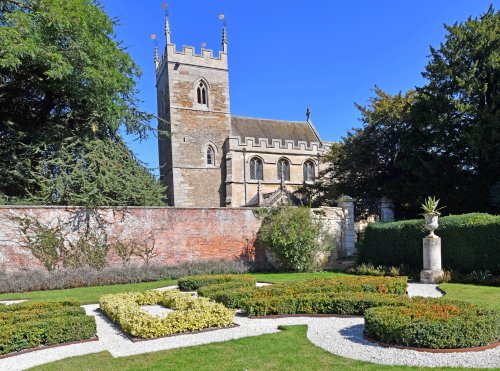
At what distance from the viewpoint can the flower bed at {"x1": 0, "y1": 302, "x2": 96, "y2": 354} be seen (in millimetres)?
6922

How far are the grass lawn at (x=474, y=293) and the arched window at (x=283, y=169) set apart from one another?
23771 millimetres

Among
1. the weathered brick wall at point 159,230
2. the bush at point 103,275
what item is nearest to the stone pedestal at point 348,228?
the weathered brick wall at point 159,230

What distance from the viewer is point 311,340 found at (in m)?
6.97

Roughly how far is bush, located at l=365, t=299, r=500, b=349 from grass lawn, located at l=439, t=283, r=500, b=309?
10.1 ft

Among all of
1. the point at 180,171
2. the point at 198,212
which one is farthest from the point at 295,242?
the point at 180,171

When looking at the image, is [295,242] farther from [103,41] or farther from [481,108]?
[103,41]

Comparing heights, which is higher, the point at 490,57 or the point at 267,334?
the point at 490,57

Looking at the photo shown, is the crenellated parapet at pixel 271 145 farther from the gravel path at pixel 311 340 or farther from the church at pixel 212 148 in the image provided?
the gravel path at pixel 311 340

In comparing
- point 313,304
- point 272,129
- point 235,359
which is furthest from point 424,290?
point 272,129

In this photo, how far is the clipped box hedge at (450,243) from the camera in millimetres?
13773

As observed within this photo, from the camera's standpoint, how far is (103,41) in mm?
18547

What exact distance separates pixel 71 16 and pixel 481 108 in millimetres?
18361

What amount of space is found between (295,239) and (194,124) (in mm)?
19580

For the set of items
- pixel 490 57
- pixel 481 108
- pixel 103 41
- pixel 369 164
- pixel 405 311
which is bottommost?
pixel 405 311
